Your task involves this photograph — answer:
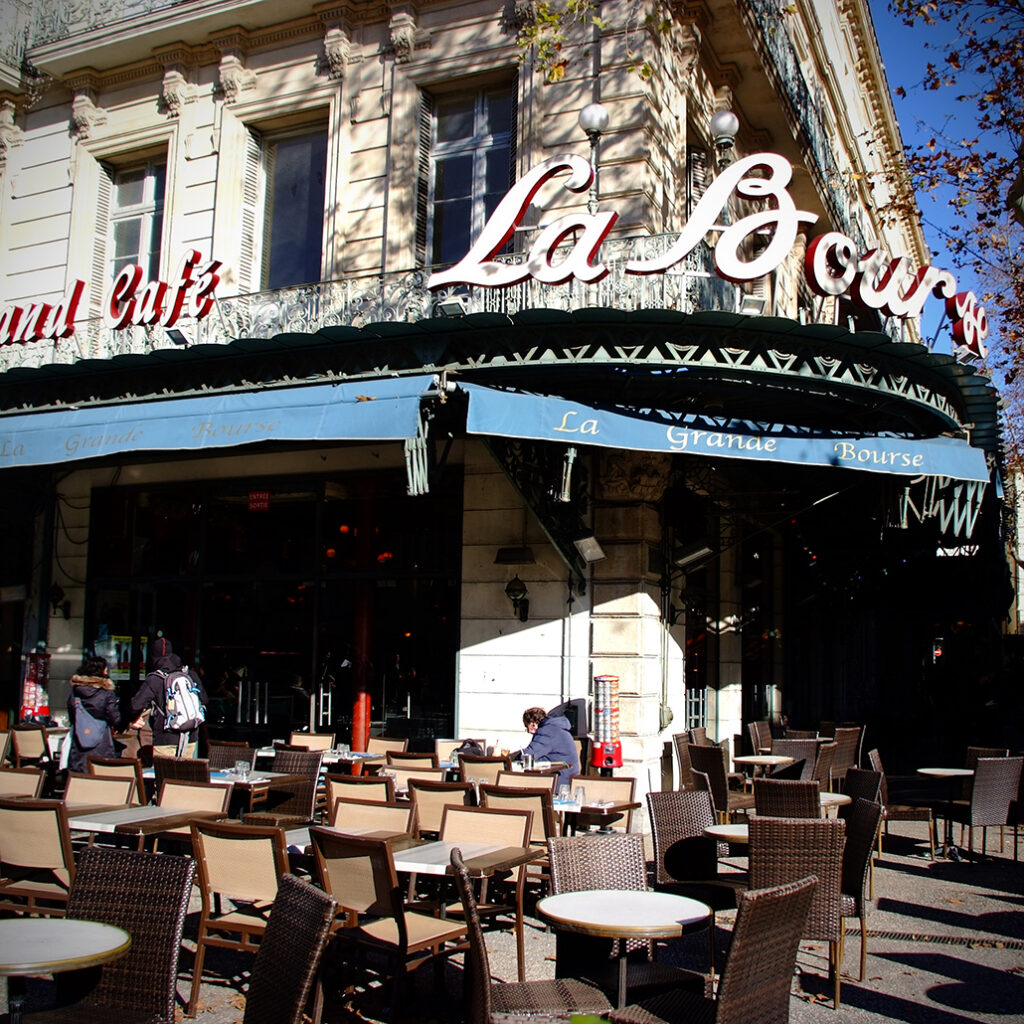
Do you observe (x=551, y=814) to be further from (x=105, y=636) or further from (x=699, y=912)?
(x=105, y=636)

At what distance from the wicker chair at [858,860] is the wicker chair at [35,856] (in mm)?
4412

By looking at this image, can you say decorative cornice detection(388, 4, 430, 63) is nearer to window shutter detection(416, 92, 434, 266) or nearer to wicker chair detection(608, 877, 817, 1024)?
window shutter detection(416, 92, 434, 266)

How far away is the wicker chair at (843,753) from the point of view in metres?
11.8

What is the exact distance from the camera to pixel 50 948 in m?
3.88

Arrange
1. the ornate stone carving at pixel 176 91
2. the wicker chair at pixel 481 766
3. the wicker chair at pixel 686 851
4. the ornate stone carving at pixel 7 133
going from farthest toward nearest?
the ornate stone carving at pixel 7 133, the ornate stone carving at pixel 176 91, the wicker chair at pixel 481 766, the wicker chair at pixel 686 851

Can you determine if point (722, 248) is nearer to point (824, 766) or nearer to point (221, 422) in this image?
point (824, 766)

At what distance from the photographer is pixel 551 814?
7055 mm

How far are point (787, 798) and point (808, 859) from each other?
70.4 inches

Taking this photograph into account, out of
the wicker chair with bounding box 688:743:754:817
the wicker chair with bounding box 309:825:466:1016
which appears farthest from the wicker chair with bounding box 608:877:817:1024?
the wicker chair with bounding box 688:743:754:817

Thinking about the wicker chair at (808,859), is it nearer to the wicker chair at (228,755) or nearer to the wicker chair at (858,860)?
the wicker chair at (858,860)

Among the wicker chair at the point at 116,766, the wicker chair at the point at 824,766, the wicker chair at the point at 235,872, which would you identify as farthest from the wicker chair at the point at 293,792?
the wicker chair at the point at 824,766

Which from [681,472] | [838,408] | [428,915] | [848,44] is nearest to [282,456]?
[681,472]

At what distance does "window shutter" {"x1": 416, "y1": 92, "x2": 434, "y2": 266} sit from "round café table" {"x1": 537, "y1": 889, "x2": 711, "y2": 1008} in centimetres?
964

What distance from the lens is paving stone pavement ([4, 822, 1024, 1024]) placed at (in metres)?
5.60
